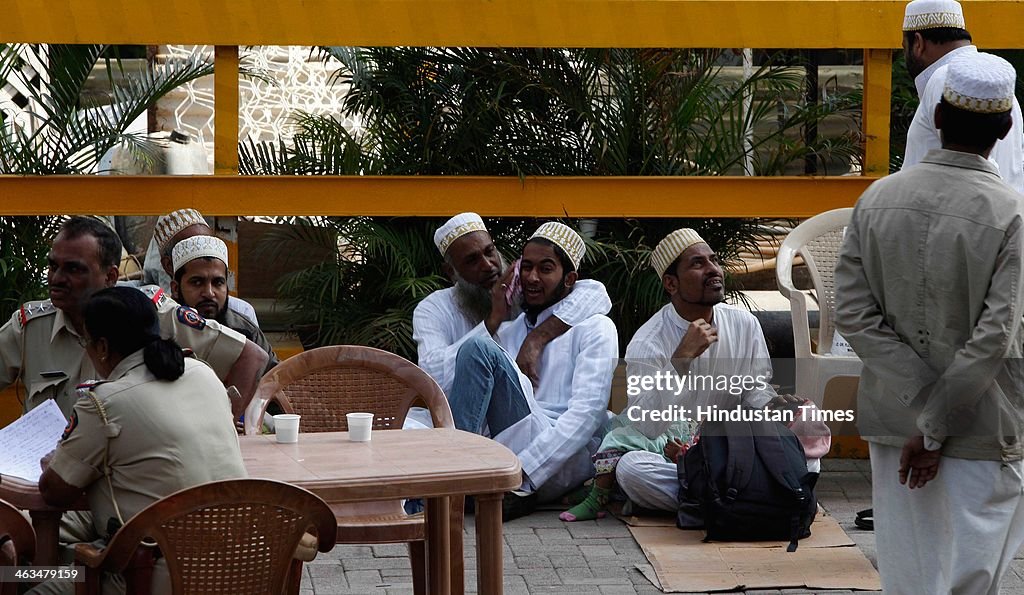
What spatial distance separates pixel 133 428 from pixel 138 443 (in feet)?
0.13

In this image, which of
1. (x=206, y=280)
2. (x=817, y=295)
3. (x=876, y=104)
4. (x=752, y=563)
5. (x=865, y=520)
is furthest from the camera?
(x=876, y=104)

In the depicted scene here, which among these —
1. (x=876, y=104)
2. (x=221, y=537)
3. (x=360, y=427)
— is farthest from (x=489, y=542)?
(x=876, y=104)

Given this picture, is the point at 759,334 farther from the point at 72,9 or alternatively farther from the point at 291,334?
the point at 72,9

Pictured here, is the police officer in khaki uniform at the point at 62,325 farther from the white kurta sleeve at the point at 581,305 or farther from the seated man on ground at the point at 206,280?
the white kurta sleeve at the point at 581,305

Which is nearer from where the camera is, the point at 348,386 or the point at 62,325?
the point at 62,325

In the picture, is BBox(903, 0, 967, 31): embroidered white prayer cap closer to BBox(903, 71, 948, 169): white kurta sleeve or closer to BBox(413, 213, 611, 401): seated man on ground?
BBox(903, 71, 948, 169): white kurta sleeve

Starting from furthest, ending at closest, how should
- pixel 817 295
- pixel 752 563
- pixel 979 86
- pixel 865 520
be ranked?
1. pixel 817 295
2. pixel 865 520
3. pixel 752 563
4. pixel 979 86

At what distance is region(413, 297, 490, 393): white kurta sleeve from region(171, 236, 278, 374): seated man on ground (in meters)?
0.90

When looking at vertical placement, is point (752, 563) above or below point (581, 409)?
below

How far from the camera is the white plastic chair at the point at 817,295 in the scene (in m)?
5.88

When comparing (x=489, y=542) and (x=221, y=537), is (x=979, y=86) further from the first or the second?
(x=221, y=537)

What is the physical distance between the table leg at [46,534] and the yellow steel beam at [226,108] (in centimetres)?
299

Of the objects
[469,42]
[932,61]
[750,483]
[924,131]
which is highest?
[469,42]

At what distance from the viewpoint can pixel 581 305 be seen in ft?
19.6
